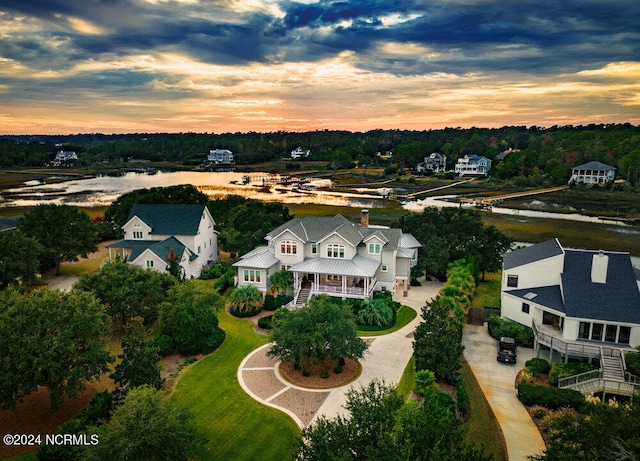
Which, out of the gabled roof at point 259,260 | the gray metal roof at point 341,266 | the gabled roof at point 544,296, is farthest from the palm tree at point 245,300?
Answer: the gabled roof at point 544,296

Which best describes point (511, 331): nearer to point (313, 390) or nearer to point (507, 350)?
point (507, 350)

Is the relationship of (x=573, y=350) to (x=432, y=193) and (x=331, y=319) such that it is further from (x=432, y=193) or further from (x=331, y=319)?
(x=432, y=193)

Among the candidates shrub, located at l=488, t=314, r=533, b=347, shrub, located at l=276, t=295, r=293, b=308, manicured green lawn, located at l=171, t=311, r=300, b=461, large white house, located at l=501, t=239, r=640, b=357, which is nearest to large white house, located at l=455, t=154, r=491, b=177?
large white house, located at l=501, t=239, r=640, b=357

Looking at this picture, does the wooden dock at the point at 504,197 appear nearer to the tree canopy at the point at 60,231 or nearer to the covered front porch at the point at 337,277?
the covered front porch at the point at 337,277

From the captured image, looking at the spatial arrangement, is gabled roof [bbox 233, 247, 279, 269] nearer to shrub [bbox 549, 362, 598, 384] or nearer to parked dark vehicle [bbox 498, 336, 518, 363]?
parked dark vehicle [bbox 498, 336, 518, 363]

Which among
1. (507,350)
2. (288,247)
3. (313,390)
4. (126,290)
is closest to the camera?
(313,390)

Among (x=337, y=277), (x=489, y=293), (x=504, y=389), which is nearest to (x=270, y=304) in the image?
(x=337, y=277)
